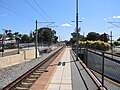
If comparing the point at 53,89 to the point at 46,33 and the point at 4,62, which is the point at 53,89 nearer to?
the point at 4,62

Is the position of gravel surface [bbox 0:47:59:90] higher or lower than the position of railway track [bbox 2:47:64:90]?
lower

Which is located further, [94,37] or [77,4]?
[94,37]

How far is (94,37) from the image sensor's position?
5659 inches

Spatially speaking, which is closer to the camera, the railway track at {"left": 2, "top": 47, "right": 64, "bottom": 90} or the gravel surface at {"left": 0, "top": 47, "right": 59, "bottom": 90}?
the railway track at {"left": 2, "top": 47, "right": 64, "bottom": 90}

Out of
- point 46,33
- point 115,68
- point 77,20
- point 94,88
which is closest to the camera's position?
point 94,88

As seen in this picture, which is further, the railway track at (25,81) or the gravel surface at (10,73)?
the gravel surface at (10,73)

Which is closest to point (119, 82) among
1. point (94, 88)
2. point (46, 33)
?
point (94, 88)

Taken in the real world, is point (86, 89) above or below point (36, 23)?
below

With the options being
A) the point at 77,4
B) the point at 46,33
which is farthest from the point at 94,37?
the point at 77,4

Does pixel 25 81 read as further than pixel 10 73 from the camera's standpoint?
No

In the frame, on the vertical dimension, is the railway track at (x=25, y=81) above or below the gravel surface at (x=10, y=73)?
above

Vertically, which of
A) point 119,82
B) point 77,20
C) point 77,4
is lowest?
point 119,82

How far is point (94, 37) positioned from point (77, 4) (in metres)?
117

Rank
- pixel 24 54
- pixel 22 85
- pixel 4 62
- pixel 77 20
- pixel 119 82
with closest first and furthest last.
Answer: pixel 22 85
pixel 119 82
pixel 4 62
pixel 77 20
pixel 24 54
